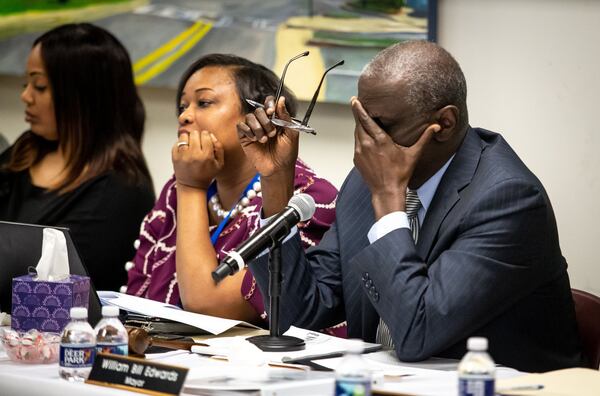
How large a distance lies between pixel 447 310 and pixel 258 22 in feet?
7.07

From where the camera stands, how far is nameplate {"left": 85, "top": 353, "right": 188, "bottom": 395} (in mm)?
1718

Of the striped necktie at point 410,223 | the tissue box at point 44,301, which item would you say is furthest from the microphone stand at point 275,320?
Result: the tissue box at point 44,301

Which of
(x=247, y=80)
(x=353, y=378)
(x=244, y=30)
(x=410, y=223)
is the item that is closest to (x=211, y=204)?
(x=247, y=80)

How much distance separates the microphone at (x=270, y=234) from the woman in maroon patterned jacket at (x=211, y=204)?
24.7 inches

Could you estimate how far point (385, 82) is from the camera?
7.52 feet

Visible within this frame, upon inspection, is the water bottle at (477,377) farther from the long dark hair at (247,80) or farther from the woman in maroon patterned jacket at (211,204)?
the long dark hair at (247,80)

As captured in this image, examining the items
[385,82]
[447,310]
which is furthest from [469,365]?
[385,82]

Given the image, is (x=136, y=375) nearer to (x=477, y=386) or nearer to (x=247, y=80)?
(x=477, y=386)

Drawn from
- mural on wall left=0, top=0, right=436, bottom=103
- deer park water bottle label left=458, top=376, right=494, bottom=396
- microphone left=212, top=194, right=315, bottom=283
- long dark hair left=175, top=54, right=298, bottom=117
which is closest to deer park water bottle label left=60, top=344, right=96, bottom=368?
microphone left=212, top=194, right=315, bottom=283

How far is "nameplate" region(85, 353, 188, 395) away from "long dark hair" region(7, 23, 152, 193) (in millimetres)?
2089

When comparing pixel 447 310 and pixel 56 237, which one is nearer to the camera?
pixel 447 310

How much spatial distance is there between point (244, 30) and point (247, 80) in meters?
1.00

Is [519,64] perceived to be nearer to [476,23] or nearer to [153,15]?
[476,23]

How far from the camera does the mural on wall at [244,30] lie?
11.9ft
